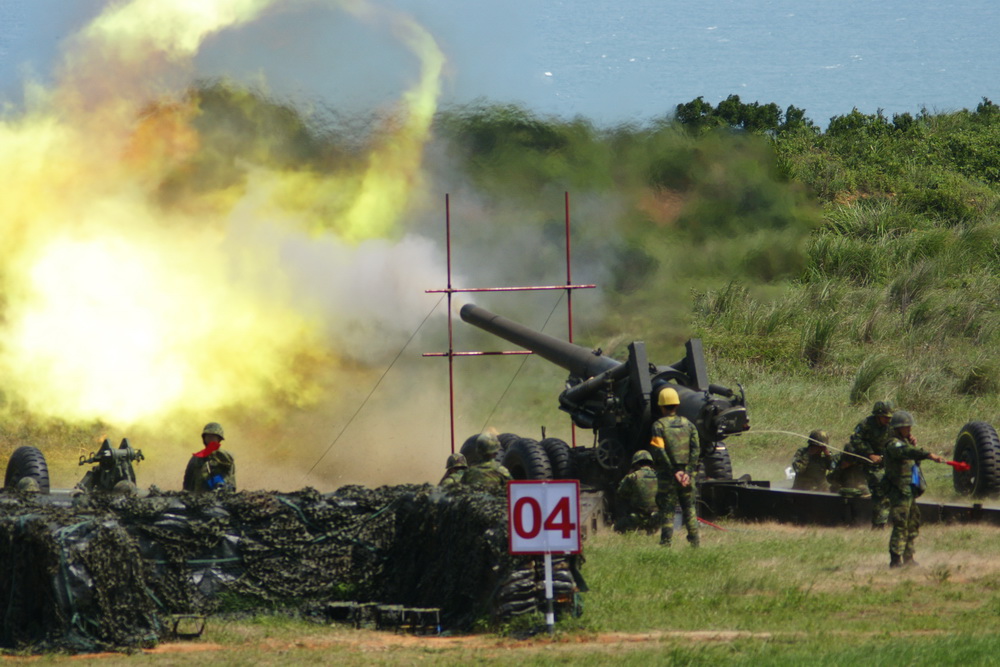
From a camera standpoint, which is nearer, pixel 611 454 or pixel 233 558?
pixel 233 558

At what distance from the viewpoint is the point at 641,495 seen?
54.2 ft

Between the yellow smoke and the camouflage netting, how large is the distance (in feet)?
39.5

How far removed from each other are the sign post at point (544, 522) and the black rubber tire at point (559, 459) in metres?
7.35

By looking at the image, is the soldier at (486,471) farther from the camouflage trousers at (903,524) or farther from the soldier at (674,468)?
the camouflage trousers at (903,524)

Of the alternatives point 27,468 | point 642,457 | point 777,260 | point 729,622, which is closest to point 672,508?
point 642,457

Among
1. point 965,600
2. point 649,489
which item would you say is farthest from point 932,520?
point 965,600

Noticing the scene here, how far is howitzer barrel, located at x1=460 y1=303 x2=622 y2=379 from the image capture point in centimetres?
1977

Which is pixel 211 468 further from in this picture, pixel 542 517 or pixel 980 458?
pixel 980 458

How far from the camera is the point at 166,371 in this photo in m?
26.2

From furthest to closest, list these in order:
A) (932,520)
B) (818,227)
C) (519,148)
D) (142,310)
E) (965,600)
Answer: (818,227), (519,148), (142,310), (932,520), (965,600)

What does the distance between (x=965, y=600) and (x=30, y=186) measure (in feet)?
62.4

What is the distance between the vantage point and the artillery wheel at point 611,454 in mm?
18203

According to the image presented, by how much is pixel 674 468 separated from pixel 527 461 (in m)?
3.69

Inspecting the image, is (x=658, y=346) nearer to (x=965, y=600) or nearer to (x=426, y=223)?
(x=426, y=223)
